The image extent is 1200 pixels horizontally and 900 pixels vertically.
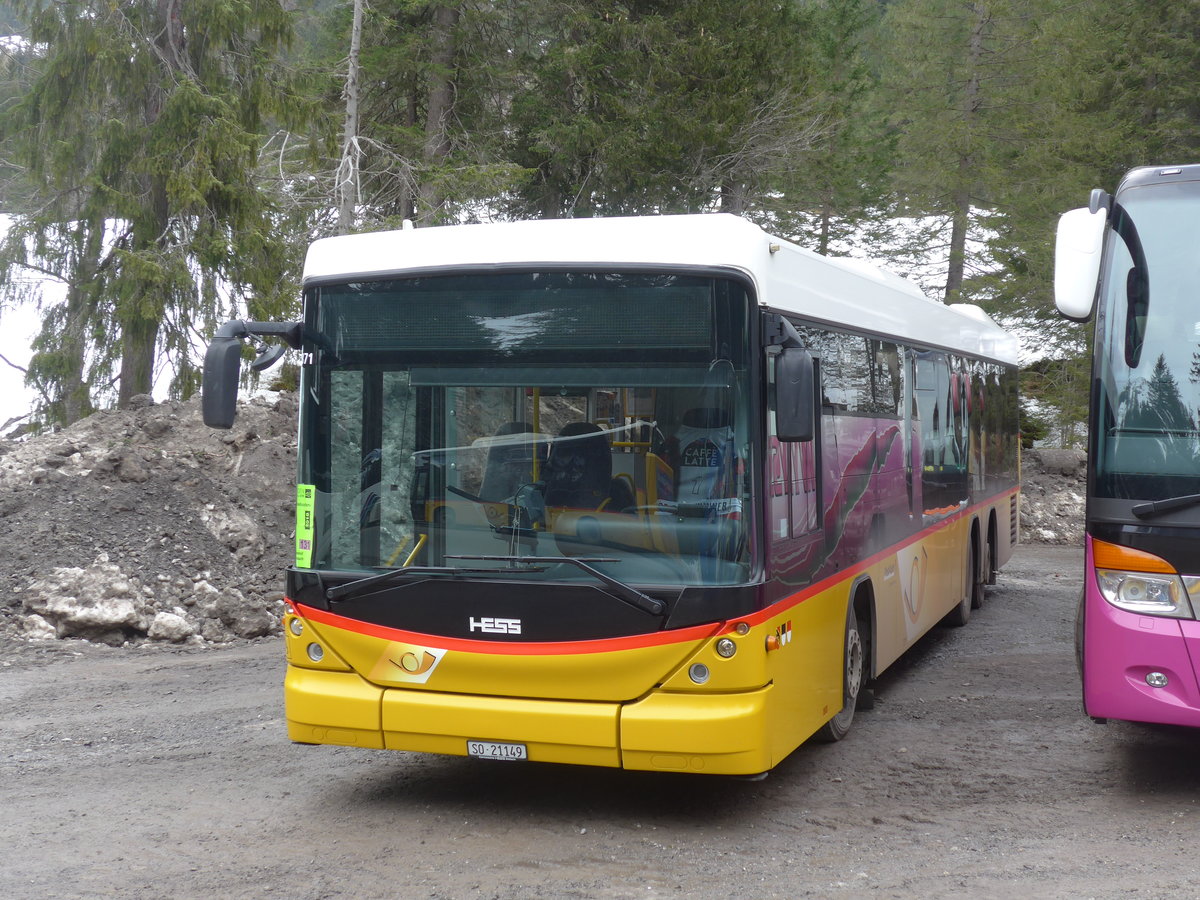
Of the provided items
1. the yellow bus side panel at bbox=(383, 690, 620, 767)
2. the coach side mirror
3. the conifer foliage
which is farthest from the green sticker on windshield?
the conifer foliage

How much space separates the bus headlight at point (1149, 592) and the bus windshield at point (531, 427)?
6.19ft

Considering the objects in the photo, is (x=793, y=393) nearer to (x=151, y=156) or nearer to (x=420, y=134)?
(x=151, y=156)

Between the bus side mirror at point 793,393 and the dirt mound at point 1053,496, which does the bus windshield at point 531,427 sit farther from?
the dirt mound at point 1053,496

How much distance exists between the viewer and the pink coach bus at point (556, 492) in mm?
5457

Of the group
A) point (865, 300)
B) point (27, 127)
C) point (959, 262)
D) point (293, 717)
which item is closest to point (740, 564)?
point (293, 717)

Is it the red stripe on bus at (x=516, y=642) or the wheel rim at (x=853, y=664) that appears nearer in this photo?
the red stripe on bus at (x=516, y=642)

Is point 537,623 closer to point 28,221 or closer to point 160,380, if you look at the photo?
point 160,380

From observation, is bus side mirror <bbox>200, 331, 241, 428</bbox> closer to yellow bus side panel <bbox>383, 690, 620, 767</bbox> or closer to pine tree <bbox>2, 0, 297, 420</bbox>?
yellow bus side panel <bbox>383, 690, 620, 767</bbox>

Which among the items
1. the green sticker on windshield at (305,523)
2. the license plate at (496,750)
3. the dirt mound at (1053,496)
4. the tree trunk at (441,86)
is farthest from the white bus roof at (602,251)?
the dirt mound at (1053,496)

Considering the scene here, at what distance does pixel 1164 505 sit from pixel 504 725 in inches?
127

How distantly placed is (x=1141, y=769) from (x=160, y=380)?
15.6 metres

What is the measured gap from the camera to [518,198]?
22.4 metres

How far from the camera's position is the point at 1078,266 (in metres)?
5.88

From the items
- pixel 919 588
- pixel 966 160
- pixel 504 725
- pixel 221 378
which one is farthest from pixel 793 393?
pixel 966 160
